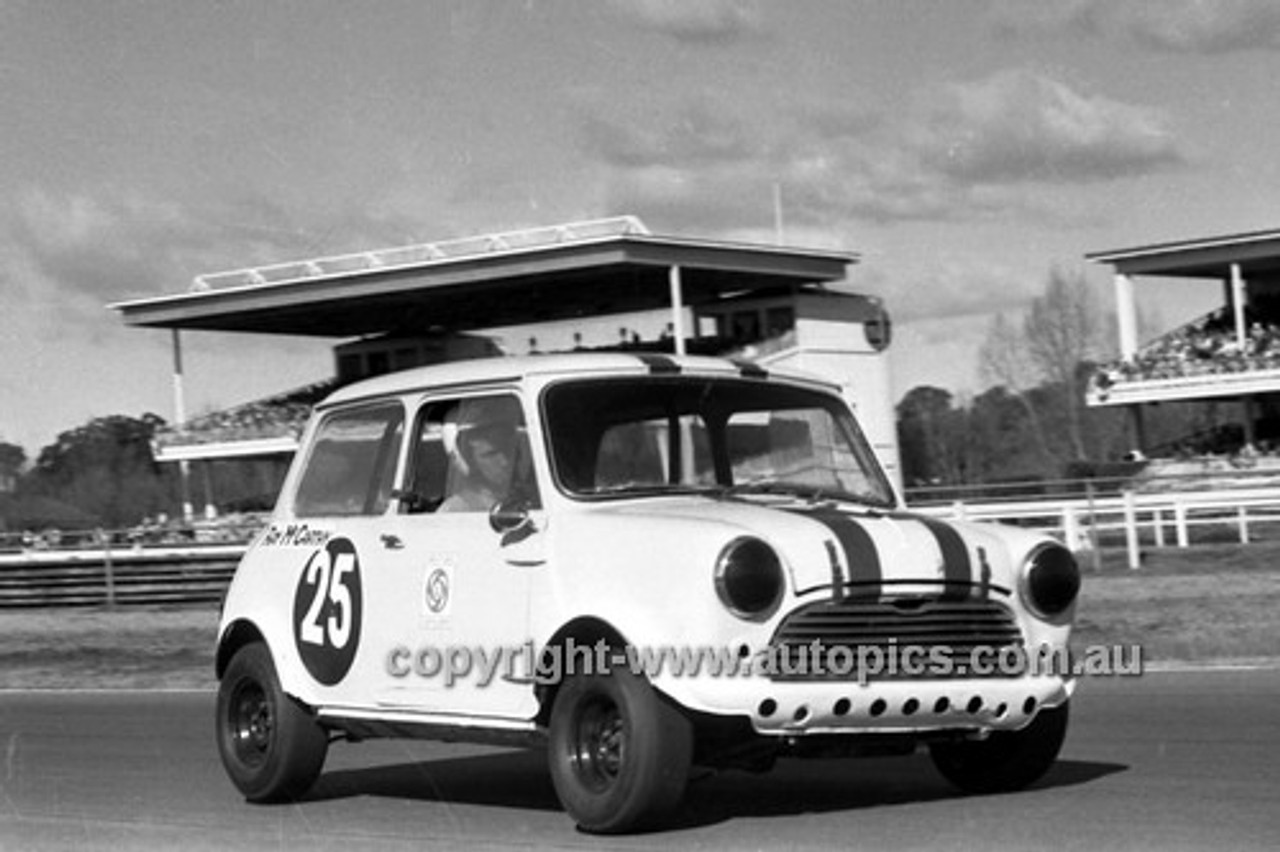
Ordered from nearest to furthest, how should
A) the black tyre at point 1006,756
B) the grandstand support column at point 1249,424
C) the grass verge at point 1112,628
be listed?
the black tyre at point 1006,756 → the grass verge at point 1112,628 → the grandstand support column at point 1249,424

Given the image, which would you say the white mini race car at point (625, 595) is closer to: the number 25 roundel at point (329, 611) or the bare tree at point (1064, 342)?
the number 25 roundel at point (329, 611)

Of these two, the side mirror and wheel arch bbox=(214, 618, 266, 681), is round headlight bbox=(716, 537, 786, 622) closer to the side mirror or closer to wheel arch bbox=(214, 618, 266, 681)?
the side mirror

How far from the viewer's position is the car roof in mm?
9094

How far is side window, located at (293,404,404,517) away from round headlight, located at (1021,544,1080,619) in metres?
2.81

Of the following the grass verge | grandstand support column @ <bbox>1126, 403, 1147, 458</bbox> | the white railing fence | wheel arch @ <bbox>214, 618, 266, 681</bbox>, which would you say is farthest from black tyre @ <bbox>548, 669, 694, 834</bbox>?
grandstand support column @ <bbox>1126, 403, 1147, 458</bbox>

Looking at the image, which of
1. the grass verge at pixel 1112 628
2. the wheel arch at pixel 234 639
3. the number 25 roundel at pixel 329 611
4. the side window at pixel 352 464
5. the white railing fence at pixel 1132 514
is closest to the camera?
the number 25 roundel at pixel 329 611

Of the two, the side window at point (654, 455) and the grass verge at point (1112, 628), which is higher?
the side window at point (654, 455)

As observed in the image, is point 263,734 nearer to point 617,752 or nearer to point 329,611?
point 329,611

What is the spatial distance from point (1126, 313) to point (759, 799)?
50.0 m

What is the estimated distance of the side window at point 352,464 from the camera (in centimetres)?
972

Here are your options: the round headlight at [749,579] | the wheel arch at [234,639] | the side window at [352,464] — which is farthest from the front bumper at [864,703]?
the wheel arch at [234,639]

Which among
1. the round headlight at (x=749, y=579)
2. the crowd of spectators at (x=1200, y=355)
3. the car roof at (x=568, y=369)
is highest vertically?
the crowd of spectators at (x=1200, y=355)

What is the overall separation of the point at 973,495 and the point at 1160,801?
85.6ft

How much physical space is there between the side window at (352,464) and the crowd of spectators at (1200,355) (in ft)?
147
